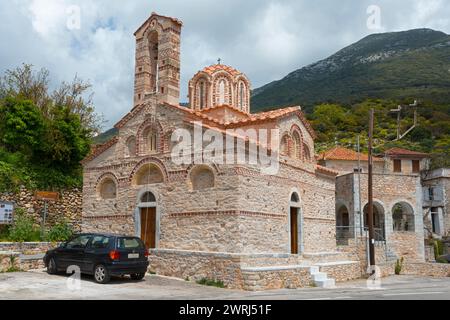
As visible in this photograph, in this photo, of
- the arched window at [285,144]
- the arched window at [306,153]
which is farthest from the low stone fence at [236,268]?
the arched window at [306,153]

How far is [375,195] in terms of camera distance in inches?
1111

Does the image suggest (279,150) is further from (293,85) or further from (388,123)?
(293,85)

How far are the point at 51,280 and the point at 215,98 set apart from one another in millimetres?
11612

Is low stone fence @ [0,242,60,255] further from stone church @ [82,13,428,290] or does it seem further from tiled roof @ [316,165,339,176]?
tiled roof @ [316,165,339,176]

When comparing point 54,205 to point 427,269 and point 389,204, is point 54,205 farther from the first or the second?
point 427,269

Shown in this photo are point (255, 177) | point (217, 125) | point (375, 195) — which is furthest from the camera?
point (375, 195)

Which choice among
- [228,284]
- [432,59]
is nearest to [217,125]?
[228,284]

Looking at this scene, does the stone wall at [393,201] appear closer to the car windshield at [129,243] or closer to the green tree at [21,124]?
the car windshield at [129,243]

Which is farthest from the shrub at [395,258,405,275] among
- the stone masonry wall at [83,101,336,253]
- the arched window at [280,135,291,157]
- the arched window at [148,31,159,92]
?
the arched window at [148,31,159,92]

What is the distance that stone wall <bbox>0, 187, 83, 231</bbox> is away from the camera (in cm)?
2067

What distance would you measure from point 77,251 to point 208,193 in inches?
188

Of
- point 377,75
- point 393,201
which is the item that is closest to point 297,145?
point 393,201

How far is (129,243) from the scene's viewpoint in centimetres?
1355

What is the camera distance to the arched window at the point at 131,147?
1878cm
